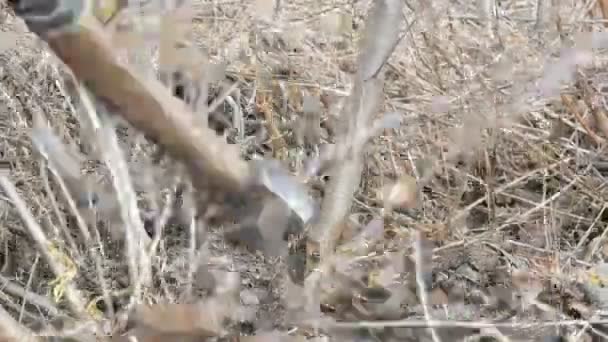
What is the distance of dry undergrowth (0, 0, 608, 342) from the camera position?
1.40 m

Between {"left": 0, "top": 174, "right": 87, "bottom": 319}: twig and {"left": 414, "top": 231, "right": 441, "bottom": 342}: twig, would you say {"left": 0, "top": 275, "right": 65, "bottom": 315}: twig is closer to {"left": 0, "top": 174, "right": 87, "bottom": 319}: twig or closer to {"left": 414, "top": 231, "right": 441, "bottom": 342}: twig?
{"left": 0, "top": 174, "right": 87, "bottom": 319}: twig

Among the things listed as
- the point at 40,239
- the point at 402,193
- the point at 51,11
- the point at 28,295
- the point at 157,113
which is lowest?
the point at 28,295

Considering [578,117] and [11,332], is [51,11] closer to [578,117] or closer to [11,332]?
[11,332]

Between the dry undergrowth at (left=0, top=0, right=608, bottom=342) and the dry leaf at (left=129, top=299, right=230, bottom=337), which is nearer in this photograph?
the dry leaf at (left=129, top=299, right=230, bottom=337)

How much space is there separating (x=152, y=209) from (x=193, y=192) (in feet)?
1.15

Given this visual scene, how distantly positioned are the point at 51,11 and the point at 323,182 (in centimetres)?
81

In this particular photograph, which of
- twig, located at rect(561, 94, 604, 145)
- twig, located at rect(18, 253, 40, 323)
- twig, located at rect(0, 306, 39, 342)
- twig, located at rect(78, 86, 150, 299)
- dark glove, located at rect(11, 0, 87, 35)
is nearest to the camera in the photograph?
dark glove, located at rect(11, 0, 87, 35)

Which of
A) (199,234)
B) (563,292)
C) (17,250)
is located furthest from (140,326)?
(563,292)

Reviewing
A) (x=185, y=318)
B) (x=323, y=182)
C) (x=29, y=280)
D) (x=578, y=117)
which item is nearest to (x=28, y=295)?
(x=29, y=280)

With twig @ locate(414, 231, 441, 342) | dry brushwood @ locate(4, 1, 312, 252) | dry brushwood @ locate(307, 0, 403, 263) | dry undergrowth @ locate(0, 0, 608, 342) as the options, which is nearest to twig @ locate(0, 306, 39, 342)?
dry undergrowth @ locate(0, 0, 608, 342)

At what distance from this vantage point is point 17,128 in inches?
82.0

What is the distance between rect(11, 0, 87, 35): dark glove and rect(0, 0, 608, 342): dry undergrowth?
6 cm

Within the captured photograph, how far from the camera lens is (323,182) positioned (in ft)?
5.32

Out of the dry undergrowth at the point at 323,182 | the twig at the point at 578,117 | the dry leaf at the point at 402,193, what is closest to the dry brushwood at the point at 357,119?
the dry undergrowth at the point at 323,182
